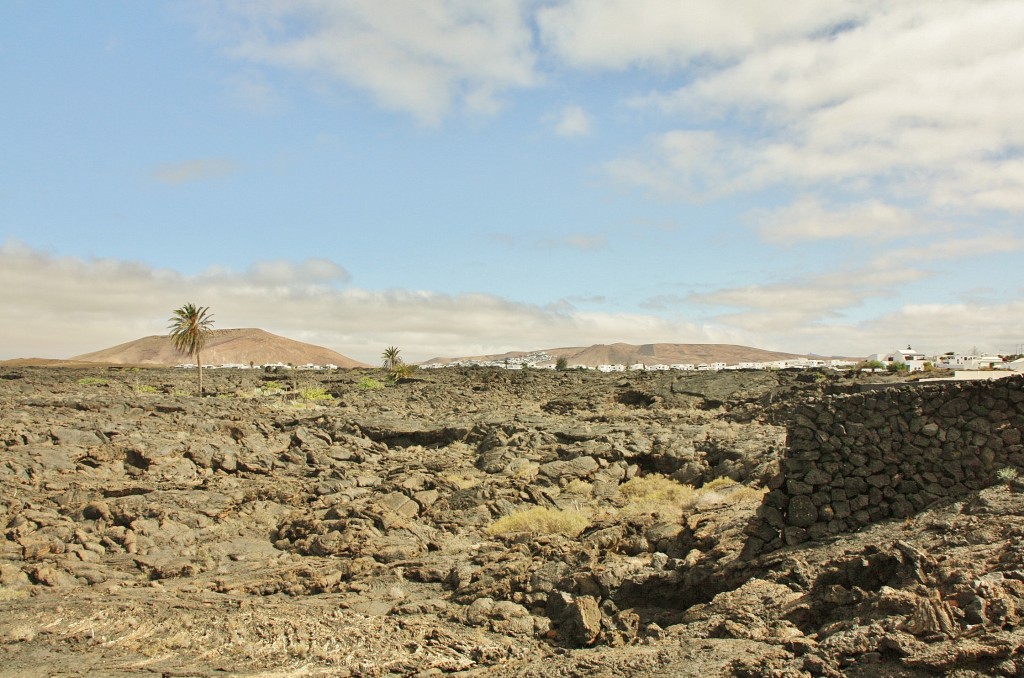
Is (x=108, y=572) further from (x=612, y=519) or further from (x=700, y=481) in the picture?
(x=700, y=481)

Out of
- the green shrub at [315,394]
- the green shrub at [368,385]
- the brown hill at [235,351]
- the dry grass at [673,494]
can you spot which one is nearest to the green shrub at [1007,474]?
the dry grass at [673,494]

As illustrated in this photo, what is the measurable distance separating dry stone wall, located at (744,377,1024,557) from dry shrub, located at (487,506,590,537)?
15.8 ft

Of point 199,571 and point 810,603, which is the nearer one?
point 810,603

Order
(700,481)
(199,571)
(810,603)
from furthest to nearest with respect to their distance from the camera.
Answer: (700,481)
(199,571)
(810,603)

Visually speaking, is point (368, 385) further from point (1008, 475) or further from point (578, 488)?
point (1008, 475)

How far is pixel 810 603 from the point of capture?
23.7 feet

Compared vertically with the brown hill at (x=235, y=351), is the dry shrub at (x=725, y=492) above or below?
below

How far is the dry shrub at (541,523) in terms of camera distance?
13720mm

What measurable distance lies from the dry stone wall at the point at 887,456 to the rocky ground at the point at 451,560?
0.47 metres

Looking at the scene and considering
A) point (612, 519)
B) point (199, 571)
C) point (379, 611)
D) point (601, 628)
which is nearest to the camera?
point (601, 628)

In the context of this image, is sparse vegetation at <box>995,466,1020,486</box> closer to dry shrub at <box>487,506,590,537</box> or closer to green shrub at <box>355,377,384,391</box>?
dry shrub at <box>487,506,590,537</box>

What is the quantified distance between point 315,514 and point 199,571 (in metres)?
3.28

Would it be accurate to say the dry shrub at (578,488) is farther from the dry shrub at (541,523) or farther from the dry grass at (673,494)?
the dry shrub at (541,523)

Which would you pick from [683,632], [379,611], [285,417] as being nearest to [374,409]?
[285,417]
